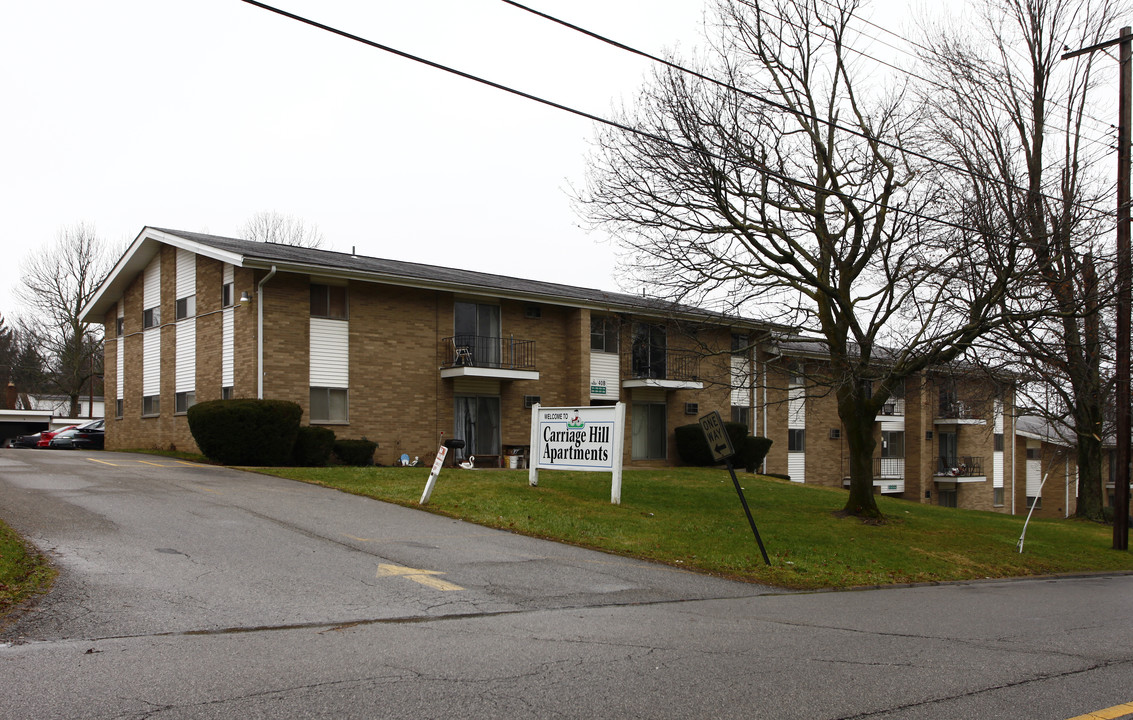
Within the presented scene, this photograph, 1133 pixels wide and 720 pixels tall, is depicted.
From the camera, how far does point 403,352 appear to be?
25.8 m

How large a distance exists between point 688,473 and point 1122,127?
45.4 ft

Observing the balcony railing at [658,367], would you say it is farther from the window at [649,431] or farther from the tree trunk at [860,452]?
the tree trunk at [860,452]

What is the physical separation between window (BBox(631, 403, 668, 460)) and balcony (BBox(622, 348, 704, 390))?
3.77 ft

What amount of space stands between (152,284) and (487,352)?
11478mm

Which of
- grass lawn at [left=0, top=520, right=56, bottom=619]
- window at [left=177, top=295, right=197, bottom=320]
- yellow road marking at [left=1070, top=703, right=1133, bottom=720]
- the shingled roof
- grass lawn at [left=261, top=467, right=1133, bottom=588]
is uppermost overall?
the shingled roof

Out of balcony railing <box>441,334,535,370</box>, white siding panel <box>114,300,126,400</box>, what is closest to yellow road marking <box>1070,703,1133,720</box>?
balcony railing <box>441,334,535,370</box>

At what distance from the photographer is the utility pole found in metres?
17.1

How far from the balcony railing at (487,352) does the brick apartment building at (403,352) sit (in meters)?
0.05

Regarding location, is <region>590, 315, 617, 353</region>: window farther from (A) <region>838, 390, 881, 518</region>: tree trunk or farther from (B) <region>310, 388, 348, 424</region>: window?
(A) <region>838, 390, 881, 518</region>: tree trunk

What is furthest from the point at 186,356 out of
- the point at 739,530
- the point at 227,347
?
the point at 739,530

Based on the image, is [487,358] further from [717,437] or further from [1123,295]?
[1123,295]

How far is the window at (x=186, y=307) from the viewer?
26.9m

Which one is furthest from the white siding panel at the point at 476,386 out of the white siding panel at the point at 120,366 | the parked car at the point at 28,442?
the parked car at the point at 28,442

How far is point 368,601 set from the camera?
8352 millimetres
